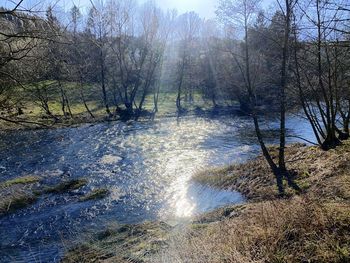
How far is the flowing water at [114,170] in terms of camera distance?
1176 centimetres

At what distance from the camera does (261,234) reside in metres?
7.33

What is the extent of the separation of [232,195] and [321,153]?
5.46 m

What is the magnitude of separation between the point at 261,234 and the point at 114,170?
13586 millimetres

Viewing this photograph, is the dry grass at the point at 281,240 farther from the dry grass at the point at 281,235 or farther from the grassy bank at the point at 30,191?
the grassy bank at the point at 30,191

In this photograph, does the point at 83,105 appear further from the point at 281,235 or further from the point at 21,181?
the point at 281,235

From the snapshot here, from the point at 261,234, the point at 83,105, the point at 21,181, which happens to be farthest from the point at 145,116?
the point at 261,234

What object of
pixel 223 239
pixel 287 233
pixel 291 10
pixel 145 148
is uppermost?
pixel 291 10

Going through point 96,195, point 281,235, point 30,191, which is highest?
point 281,235

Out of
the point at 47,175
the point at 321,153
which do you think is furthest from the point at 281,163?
the point at 47,175

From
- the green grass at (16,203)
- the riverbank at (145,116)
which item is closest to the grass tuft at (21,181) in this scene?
the green grass at (16,203)

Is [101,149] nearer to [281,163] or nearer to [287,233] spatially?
[281,163]

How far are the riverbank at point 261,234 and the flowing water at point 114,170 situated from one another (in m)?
1.27

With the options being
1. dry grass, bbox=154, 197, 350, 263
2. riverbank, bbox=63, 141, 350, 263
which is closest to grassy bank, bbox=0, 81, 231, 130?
riverbank, bbox=63, 141, 350, 263

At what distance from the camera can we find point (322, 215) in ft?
23.7
